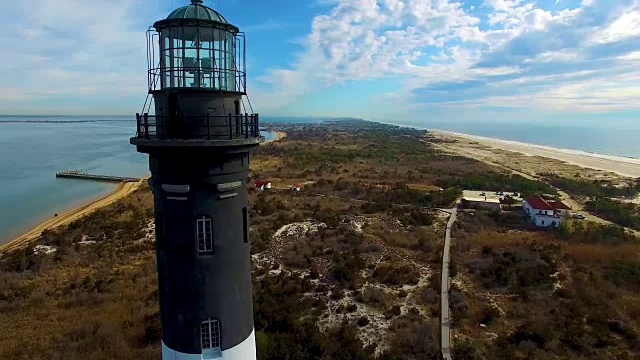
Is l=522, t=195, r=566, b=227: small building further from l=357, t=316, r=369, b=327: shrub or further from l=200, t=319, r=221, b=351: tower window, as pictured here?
l=200, t=319, r=221, b=351: tower window

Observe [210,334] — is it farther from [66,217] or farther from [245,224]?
[66,217]

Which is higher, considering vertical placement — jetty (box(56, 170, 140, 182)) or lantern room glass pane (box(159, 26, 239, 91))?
lantern room glass pane (box(159, 26, 239, 91))

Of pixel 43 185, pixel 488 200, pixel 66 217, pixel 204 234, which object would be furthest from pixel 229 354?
Answer: pixel 43 185

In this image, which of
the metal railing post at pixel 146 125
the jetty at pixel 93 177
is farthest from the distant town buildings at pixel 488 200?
the jetty at pixel 93 177

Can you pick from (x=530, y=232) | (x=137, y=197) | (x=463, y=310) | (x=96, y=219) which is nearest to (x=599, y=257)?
(x=530, y=232)

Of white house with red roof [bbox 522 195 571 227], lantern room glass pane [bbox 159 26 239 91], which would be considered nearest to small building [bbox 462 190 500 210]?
white house with red roof [bbox 522 195 571 227]

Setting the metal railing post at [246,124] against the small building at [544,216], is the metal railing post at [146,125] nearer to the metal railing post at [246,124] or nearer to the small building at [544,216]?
the metal railing post at [246,124]

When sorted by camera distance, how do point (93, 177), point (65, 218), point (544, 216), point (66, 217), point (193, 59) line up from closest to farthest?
point (193, 59) → point (544, 216) → point (65, 218) → point (66, 217) → point (93, 177)
